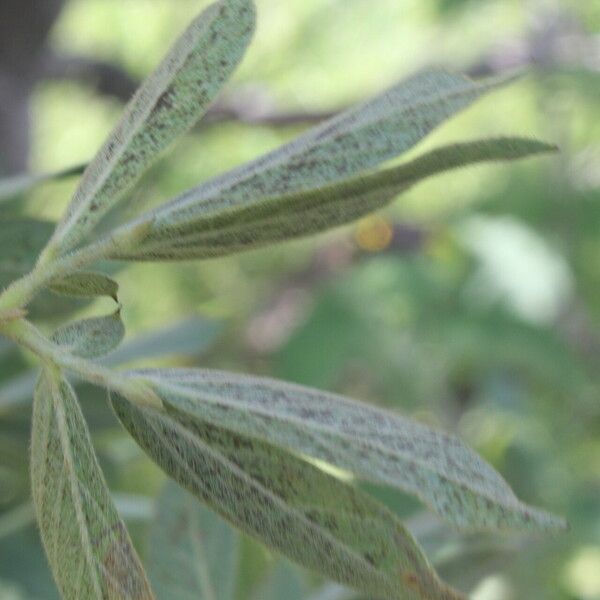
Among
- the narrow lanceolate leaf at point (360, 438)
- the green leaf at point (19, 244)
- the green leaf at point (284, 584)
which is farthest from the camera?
the green leaf at point (284, 584)

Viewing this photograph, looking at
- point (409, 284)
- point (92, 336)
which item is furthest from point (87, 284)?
point (409, 284)

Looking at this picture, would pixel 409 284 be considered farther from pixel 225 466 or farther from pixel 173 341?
pixel 225 466

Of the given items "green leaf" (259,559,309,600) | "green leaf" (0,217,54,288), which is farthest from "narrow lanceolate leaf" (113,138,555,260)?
"green leaf" (259,559,309,600)

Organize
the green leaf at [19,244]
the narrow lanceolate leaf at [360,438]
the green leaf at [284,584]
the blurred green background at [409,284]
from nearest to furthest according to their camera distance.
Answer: the narrow lanceolate leaf at [360,438]
the green leaf at [19,244]
the green leaf at [284,584]
the blurred green background at [409,284]

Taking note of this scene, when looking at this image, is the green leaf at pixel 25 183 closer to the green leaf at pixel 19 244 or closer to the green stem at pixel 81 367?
the green leaf at pixel 19 244

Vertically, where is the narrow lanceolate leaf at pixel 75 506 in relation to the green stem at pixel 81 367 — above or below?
below

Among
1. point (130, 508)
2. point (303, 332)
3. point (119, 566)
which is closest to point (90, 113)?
point (303, 332)

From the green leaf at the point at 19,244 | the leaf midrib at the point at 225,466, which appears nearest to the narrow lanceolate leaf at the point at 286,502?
the leaf midrib at the point at 225,466
